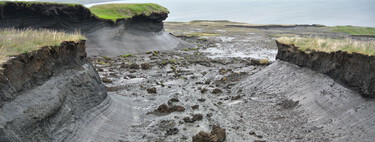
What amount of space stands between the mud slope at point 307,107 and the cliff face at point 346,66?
352mm

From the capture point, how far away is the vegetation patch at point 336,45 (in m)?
16.3

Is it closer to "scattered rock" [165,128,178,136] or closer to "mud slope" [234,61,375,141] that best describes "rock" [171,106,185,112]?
"scattered rock" [165,128,178,136]

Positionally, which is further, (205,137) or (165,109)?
(165,109)

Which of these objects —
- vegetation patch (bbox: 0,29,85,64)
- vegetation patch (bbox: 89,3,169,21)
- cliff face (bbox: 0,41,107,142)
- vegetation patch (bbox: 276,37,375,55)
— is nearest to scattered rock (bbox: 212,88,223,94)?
vegetation patch (bbox: 276,37,375,55)

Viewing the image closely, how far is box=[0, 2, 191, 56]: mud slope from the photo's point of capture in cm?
3127

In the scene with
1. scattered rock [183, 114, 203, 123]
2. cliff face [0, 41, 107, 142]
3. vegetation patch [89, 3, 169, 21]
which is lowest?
scattered rock [183, 114, 203, 123]

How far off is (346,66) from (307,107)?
2977mm

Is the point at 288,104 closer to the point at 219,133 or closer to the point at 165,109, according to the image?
Answer: the point at 219,133

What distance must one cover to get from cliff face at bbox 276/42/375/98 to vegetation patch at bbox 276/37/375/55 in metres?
0.35

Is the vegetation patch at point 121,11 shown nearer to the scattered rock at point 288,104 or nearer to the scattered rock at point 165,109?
the scattered rock at point 165,109

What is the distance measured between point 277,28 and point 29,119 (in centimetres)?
9414

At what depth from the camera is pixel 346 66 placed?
655 inches

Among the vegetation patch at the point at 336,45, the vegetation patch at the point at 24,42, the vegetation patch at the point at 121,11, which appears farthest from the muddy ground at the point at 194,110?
the vegetation patch at the point at 121,11

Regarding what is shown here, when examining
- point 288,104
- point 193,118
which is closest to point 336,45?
point 288,104
